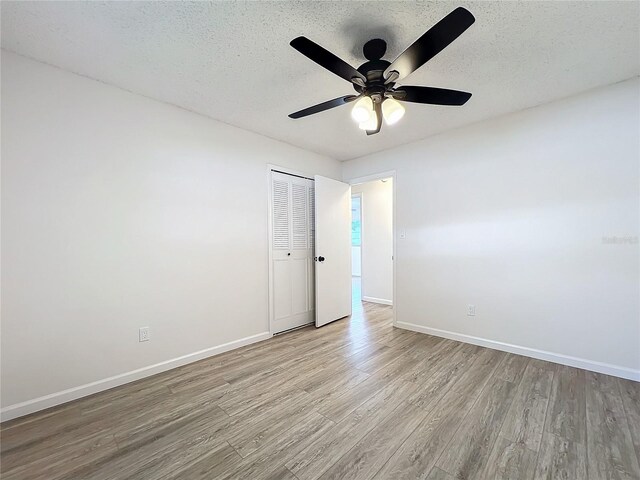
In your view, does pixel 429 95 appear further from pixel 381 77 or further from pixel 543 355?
pixel 543 355

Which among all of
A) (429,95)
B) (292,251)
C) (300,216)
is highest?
(429,95)

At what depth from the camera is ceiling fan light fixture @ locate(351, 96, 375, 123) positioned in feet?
5.68

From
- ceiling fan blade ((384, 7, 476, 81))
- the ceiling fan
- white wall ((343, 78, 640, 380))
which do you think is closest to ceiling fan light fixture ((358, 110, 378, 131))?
the ceiling fan

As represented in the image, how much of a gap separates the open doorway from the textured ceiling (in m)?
2.47

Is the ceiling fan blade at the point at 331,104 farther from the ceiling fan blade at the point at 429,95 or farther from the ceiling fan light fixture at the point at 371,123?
the ceiling fan blade at the point at 429,95

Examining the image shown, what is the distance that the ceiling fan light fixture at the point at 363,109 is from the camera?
1.73 meters

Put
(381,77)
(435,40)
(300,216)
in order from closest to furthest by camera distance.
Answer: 1. (435,40)
2. (381,77)
3. (300,216)

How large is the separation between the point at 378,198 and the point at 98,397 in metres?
4.60

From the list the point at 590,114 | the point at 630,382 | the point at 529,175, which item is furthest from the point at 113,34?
the point at 630,382

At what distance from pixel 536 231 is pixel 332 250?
2.38m

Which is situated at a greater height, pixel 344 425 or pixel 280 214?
pixel 280 214

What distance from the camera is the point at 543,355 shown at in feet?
8.54

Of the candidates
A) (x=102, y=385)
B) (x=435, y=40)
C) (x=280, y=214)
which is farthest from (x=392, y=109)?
(x=102, y=385)

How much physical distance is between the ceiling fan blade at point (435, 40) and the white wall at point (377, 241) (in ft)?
11.0
